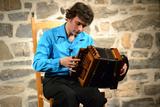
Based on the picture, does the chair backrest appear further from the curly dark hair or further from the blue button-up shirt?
the curly dark hair

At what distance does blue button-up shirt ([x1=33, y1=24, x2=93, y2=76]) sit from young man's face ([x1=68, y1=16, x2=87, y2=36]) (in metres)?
0.09

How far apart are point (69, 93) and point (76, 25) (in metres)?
0.51

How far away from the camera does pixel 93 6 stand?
3406mm

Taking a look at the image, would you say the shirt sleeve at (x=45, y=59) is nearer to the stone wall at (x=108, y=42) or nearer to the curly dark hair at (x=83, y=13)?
the curly dark hair at (x=83, y=13)

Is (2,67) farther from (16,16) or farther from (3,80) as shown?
(16,16)

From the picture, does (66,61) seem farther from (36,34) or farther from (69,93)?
(36,34)

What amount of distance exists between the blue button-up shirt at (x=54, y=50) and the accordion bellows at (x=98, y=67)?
18 cm

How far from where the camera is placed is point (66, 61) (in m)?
2.44

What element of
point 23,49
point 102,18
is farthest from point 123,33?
point 23,49

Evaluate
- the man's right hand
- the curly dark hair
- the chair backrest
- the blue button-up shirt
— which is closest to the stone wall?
the chair backrest

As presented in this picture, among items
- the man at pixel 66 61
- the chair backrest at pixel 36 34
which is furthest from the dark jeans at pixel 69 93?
the chair backrest at pixel 36 34

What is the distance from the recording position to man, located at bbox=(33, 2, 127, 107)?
8.11 feet

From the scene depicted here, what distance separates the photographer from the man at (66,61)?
8.11ft

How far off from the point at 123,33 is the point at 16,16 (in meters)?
1.10
